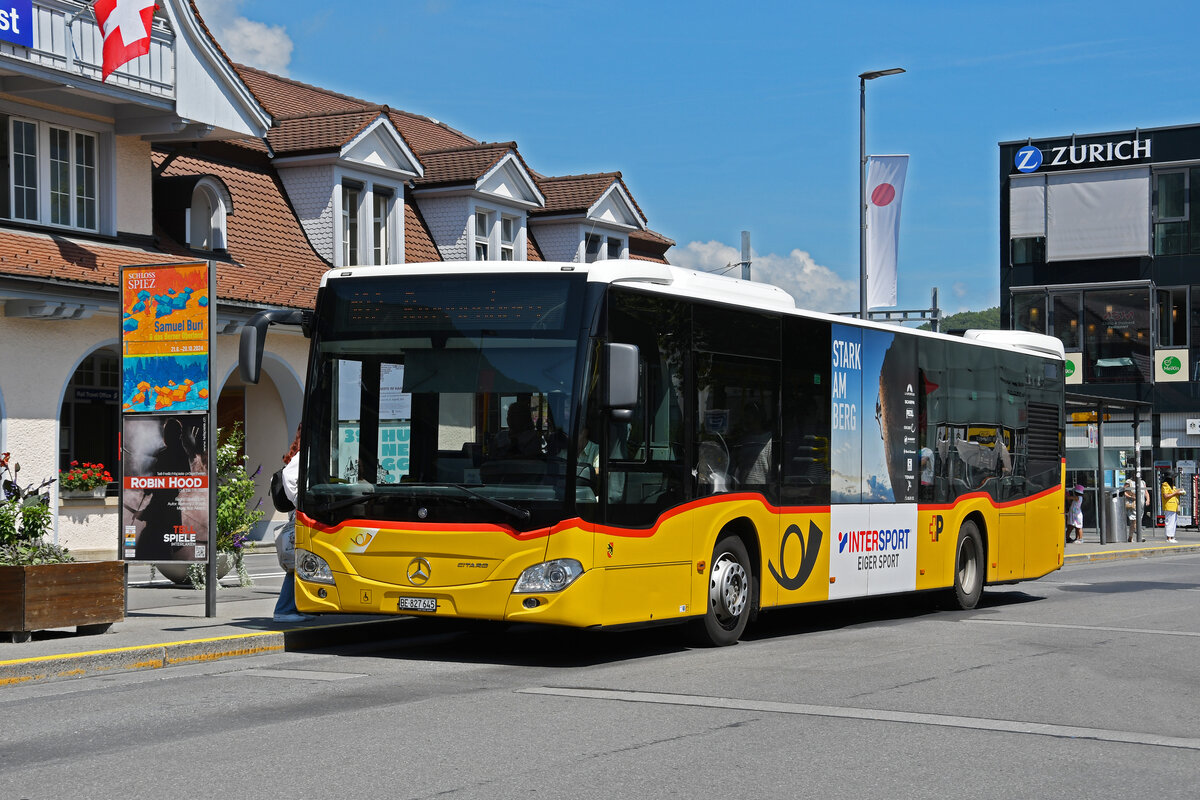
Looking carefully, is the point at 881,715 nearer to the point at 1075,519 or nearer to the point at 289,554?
the point at 289,554

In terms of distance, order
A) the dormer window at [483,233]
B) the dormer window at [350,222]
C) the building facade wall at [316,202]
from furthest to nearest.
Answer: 1. the dormer window at [483,233]
2. the dormer window at [350,222]
3. the building facade wall at [316,202]

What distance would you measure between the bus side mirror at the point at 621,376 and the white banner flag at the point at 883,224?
18169mm

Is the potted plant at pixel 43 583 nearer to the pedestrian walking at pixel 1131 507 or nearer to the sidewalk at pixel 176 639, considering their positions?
the sidewalk at pixel 176 639

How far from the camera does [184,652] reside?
37.8ft

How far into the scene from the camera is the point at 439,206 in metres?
33.1

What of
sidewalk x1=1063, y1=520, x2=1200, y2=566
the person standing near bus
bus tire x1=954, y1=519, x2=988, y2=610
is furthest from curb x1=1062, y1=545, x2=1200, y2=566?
bus tire x1=954, y1=519, x2=988, y2=610

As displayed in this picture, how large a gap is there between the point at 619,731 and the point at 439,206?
2568cm

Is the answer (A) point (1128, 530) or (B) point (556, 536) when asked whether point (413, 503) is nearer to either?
(B) point (556, 536)

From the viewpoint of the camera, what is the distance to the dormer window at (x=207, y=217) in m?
25.9

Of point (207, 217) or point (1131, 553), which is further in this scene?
point (1131, 553)

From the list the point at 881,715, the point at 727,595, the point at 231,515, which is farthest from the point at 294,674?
the point at 231,515

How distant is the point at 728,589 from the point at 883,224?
1746 centimetres

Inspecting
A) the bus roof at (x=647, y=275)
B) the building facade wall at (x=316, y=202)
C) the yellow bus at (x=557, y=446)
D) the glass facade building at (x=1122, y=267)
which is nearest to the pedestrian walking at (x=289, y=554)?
the yellow bus at (x=557, y=446)

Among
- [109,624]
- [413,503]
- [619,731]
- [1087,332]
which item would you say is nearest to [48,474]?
[109,624]
